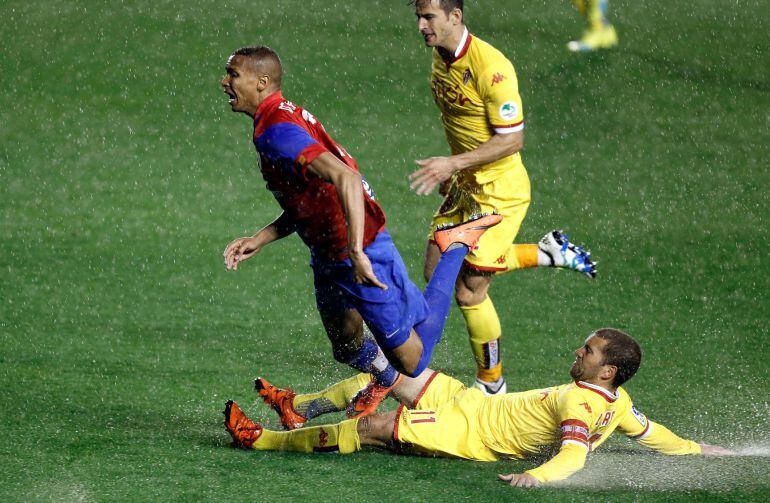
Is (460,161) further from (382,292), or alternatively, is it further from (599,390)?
(599,390)

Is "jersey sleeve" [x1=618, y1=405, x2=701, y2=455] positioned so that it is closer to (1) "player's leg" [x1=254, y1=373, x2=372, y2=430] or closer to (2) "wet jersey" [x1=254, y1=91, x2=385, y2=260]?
(1) "player's leg" [x1=254, y1=373, x2=372, y2=430]

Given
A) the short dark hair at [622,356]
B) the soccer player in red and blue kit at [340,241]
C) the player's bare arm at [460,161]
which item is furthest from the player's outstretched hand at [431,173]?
the short dark hair at [622,356]

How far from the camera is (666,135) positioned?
11.5 m

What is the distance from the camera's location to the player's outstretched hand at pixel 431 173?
5398 millimetres

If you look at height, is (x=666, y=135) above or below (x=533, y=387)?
above

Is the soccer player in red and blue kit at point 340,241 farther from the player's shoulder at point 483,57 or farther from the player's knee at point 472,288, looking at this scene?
the player's shoulder at point 483,57

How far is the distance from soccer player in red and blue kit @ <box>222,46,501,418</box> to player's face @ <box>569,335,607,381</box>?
2.21 feet

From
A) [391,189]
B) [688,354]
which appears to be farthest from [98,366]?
[391,189]

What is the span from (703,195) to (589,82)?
229 centimetres

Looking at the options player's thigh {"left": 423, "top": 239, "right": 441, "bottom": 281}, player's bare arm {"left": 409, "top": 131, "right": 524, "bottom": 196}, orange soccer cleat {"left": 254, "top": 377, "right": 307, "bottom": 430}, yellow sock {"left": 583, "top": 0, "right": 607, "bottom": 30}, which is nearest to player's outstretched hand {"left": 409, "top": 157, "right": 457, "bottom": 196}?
player's bare arm {"left": 409, "top": 131, "right": 524, "bottom": 196}

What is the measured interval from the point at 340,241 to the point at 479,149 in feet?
4.28

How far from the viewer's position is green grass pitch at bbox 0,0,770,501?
16.7 feet

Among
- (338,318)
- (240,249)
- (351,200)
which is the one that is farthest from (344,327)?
(351,200)

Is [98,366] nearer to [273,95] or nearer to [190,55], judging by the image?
[273,95]
